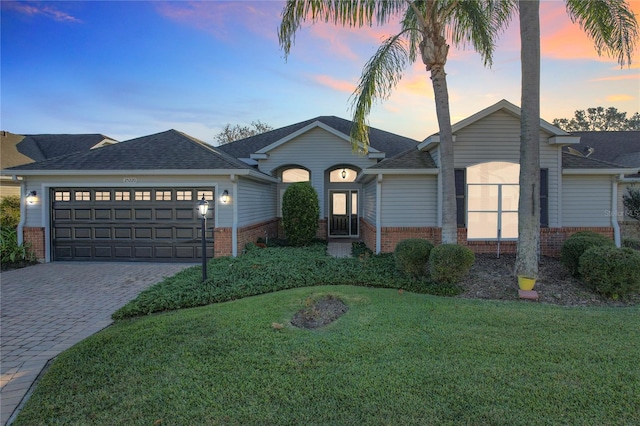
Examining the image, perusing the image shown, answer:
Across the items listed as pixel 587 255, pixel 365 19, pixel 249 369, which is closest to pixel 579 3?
pixel 365 19

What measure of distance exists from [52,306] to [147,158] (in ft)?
18.1

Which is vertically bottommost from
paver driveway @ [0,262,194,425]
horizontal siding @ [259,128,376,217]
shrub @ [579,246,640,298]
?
paver driveway @ [0,262,194,425]

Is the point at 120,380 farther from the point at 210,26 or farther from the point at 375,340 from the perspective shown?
the point at 210,26

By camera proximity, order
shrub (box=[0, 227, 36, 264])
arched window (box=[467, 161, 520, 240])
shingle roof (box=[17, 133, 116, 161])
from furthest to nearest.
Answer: shingle roof (box=[17, 133, 116, 161])
arched window (box=[467, 161, 520, 240])
shrub (box=[0, 227, 36, 264])

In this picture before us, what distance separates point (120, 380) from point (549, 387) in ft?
13.2

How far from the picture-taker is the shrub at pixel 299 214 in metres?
11.9

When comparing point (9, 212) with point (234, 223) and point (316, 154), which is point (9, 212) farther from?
point (316, 154)

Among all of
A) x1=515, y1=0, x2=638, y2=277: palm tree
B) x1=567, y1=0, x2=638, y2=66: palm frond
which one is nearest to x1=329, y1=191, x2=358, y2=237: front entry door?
x1=515, y1=0, x2=638, y2=277: palm tree

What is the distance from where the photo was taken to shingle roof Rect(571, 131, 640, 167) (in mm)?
17484

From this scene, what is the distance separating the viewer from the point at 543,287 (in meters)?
6.36

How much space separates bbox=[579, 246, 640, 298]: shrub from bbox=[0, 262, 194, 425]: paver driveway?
8.24 m

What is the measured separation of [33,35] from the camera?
9.30 metres

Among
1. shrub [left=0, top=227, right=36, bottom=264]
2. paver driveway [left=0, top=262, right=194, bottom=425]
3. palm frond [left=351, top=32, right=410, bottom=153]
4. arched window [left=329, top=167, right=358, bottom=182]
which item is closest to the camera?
paver driveway [left=0, top=262, right=194, bottom=425]

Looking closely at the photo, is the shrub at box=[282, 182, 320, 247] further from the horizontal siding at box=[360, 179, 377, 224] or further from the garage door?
the garage door
